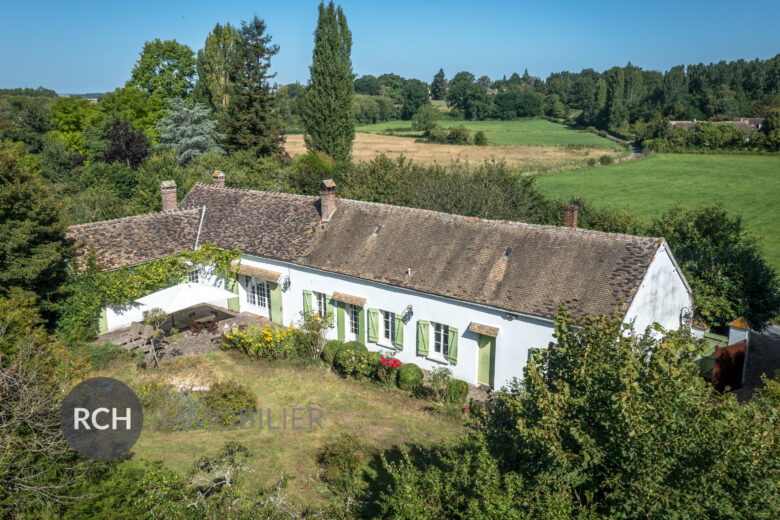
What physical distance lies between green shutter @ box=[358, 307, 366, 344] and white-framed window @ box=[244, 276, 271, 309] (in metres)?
5.07

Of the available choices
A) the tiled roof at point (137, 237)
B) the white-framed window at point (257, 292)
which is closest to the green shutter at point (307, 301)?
the white-framed window at point (257, 292)

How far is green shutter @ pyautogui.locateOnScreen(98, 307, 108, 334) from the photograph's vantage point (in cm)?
2152

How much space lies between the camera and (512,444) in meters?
8.62

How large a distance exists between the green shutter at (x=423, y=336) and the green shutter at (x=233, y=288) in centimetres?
→ 881

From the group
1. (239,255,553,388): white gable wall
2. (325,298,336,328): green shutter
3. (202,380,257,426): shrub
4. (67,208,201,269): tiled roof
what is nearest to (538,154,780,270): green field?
(239,255,553,388): white gable wall

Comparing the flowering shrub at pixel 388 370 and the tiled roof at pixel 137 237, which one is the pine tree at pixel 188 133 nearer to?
the tiled roof at pixel 137 237

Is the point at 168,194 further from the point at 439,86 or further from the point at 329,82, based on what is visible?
the point at 439,86

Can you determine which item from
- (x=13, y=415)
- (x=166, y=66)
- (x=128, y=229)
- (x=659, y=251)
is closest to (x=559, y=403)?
(x=13, y=415)

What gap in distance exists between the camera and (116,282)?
2128cm

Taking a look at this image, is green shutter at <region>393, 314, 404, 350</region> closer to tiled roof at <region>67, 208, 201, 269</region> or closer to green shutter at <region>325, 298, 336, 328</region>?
green shutter at <region>325, 298, 336, 328</region>

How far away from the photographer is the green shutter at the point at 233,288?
2431 centimetres

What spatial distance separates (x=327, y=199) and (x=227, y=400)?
1019 cm

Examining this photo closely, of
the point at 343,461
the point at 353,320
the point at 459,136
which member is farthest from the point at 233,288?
the point at 459,136

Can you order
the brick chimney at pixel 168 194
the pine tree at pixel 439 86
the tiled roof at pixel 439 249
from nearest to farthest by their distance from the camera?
the tiled roof at pixel 439 249
the brick chimney at pixel 168 194
the pine tree at pixel 439 86
